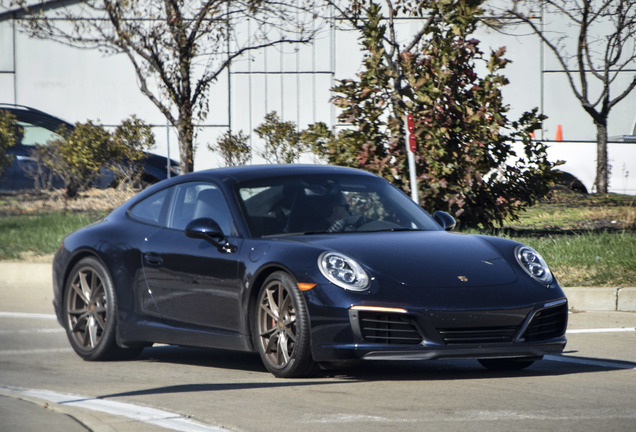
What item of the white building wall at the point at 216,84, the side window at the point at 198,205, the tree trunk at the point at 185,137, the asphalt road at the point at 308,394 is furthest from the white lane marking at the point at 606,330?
the white building wall at the point at 216,84

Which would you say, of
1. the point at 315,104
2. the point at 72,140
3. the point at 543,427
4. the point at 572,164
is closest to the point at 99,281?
the point at 543,427

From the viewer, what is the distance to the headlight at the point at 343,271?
6367 millimetres

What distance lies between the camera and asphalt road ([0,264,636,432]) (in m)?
5.30

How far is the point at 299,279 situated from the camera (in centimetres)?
646

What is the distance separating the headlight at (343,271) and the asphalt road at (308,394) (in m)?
0.56

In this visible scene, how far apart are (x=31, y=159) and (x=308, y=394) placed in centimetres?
1624

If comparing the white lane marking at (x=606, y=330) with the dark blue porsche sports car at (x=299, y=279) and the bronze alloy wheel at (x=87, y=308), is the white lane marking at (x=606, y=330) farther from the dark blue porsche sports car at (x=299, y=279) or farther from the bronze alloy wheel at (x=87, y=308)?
the bronze alloy wheel at (x=87, y=308)

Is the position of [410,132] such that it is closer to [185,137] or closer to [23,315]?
[23,315]

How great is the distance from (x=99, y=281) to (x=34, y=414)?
2514 millimetres

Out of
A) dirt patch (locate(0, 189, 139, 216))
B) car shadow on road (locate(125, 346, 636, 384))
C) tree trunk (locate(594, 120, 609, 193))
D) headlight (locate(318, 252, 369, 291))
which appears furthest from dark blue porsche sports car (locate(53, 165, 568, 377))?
tree trunk (locate(594, 120, 609, 193))

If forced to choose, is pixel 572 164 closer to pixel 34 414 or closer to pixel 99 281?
pixel 99 281

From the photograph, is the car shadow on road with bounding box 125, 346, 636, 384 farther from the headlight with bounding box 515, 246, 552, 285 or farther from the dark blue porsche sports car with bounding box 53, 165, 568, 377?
the headlight with bounding box 515, 246, 552, 285

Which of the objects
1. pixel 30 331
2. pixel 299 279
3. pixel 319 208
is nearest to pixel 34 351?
pixel 30 331

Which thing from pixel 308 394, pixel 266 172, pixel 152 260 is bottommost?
pixel 308 394
